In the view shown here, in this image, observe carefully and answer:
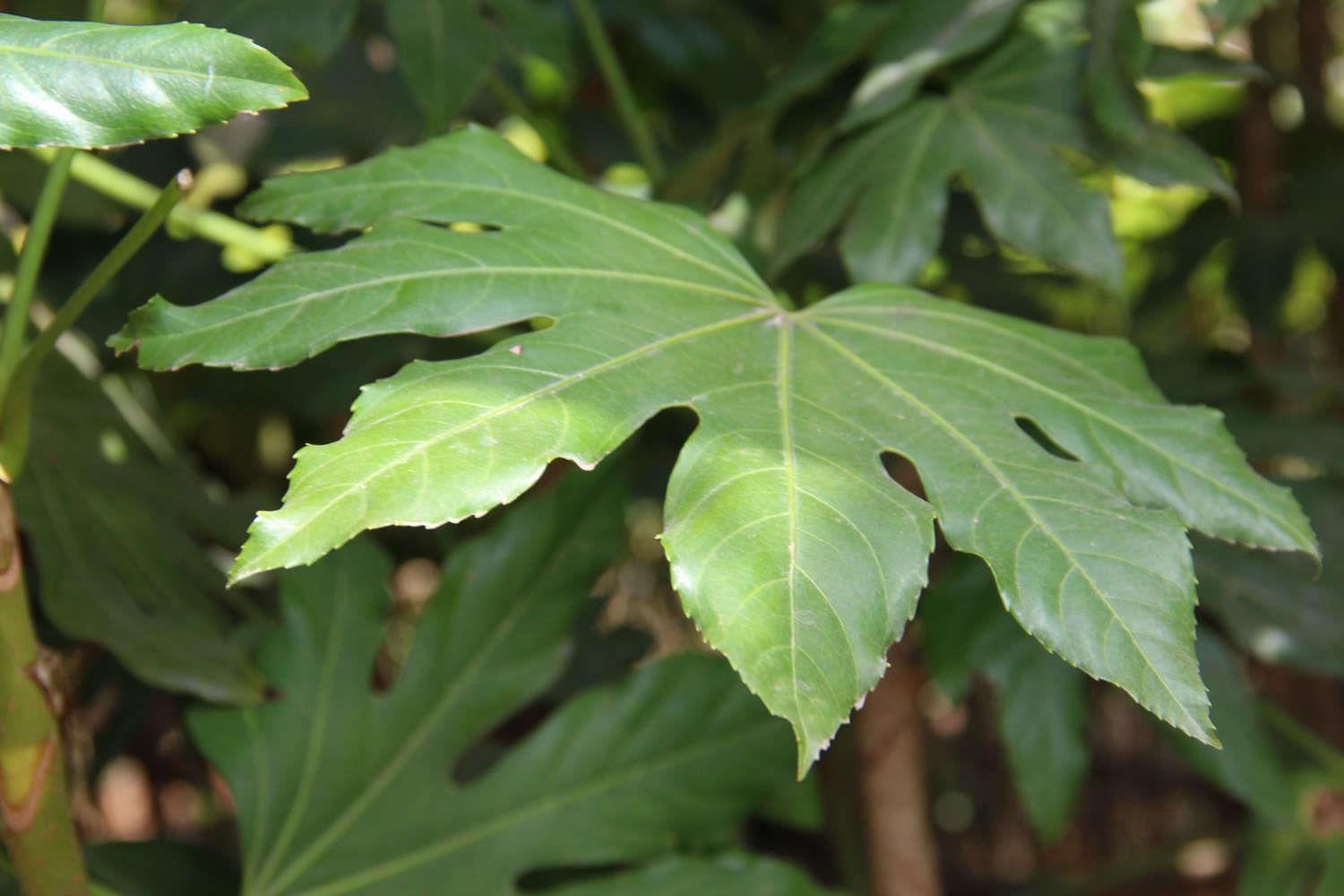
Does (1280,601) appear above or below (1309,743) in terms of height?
above

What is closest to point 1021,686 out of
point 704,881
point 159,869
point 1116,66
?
point 704,881

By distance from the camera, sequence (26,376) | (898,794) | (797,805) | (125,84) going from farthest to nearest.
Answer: (898,794)
(797,805)
(26,376)
(125,84)

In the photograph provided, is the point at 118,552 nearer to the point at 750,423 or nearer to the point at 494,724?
the point at 494,724

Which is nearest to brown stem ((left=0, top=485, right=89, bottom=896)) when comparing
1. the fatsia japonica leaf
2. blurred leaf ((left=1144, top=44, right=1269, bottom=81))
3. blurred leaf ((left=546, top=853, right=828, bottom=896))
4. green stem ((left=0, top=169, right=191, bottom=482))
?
green stem ((left=0, top=169, right=191, bottom=482))

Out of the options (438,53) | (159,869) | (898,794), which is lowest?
(898,794)

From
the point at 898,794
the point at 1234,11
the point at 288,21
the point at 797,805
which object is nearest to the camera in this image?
the point at 1234,11

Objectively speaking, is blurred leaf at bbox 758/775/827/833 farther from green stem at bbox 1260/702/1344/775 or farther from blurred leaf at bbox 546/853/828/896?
green stem at bbox 1260/702/1344/775
